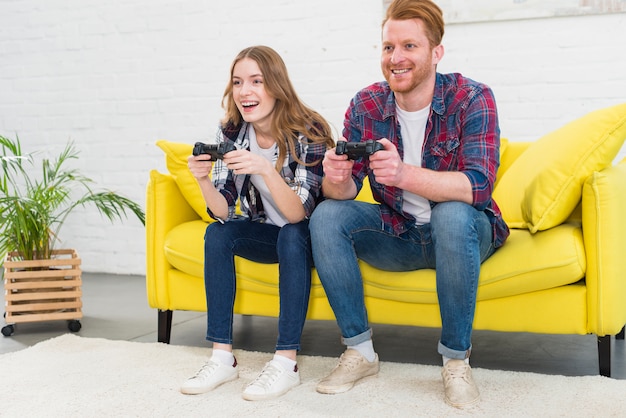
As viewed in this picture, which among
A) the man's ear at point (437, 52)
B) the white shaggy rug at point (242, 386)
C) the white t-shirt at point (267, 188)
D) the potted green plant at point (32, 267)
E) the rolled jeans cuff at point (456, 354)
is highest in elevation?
the man's ear at point (437, 52)

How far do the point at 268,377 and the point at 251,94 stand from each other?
80cm

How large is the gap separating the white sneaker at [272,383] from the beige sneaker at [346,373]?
0.26 ft

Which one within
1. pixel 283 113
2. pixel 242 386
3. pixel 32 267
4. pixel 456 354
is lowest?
pixel 242 386

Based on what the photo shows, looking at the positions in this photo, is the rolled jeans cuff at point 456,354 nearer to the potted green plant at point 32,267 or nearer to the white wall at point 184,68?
the potted green plant at point 32,267

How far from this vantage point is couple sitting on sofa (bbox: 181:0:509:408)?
182cm

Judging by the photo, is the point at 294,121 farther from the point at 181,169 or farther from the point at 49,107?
the point at 49,107

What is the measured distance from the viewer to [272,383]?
188 cm

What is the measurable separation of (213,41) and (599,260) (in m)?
2.45

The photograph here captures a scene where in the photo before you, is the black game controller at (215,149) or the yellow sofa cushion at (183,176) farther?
the yellow sofa cushion at (183,176)

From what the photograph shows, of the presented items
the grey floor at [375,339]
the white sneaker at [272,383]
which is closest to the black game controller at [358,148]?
the white sneaker at [272,383]

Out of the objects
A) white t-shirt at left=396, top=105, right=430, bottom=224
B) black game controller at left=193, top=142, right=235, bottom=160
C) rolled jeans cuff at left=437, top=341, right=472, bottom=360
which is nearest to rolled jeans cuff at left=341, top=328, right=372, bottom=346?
rolled jeans cuff at left=437, top=341, right=472, bottom=360

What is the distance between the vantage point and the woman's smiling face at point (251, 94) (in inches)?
82.9

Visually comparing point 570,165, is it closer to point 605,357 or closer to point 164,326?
point 605,357

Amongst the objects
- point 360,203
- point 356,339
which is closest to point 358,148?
point 360,203
